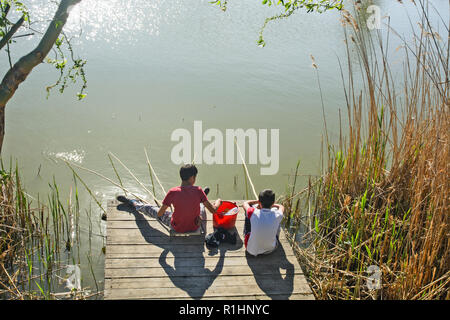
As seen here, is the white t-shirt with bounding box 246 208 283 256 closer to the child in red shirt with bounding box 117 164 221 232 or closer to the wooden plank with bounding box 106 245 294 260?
the wooden plank with bounding box 106 245 294 260

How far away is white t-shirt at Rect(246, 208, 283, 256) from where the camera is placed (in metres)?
3.03

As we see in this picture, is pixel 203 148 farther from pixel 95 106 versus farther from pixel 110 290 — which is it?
pixel 110 290

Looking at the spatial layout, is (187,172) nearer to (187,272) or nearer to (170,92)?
(187,272)

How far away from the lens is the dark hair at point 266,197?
3.05 metres

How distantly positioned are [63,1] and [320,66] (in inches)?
261

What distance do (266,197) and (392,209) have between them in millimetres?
1431

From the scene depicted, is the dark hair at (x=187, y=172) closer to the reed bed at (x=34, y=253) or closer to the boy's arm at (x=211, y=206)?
the boy's arm at (x=211, y=206)

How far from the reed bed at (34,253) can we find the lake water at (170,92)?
0.86 feet

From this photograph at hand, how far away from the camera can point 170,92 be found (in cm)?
718

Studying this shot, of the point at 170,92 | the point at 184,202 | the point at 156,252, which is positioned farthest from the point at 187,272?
the point at 170,92

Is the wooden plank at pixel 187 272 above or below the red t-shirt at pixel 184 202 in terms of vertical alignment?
below

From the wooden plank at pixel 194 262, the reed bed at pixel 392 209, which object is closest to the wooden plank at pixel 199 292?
the wooden plank at pixel 194 262

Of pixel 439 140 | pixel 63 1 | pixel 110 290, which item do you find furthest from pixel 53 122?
pixel 439 140

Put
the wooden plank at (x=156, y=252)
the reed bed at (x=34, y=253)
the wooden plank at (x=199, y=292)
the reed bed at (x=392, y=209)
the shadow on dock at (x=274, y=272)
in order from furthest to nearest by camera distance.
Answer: the reed bed at (x=34, y=253), the wooden plank at (x=156, y=252), the reed bed at (x=392, y=209), the shadow on dock at (x=274, y=272), the wooden plank at (x=199, y=292)
